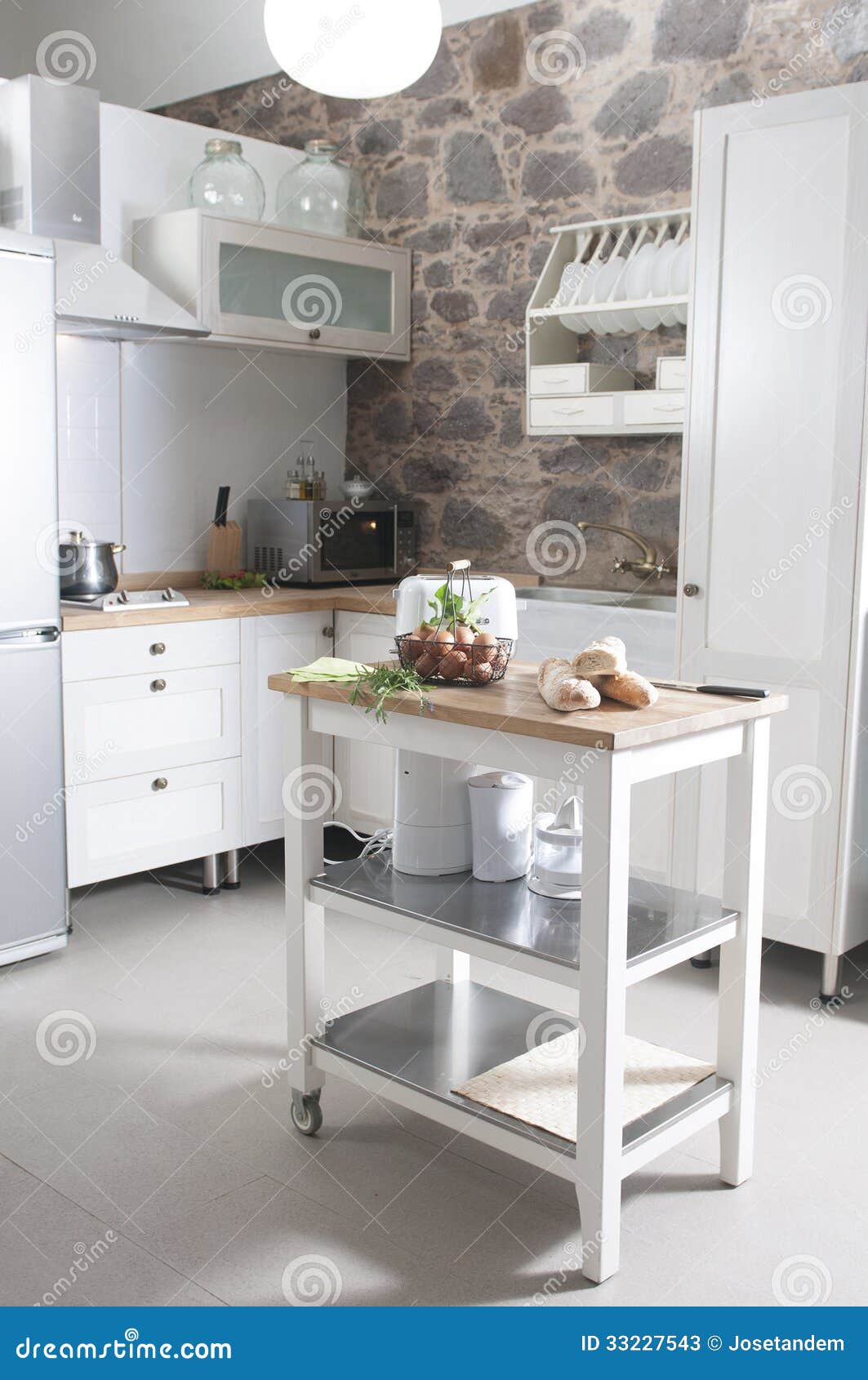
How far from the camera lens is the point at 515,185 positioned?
4535mm

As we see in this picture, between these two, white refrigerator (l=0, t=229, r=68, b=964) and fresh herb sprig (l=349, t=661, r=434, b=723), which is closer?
fresh herb sprig (l=349, t=661, r=434, b=723)

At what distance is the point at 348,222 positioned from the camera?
15.9 ft

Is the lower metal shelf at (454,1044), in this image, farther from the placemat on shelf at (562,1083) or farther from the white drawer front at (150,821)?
the white drawer front at (150,821)

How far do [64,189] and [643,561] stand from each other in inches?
83.4

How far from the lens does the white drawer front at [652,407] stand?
3.87 metres

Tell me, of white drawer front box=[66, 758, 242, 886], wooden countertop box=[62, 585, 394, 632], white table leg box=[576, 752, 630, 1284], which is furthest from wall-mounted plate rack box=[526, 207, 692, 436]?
white table leg box=[576, 752, 630, 1284]

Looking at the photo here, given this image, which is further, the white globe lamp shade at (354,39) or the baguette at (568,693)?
the white globe lamp shade at (354,39)

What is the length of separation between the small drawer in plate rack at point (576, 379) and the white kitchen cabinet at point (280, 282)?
2.75 ft

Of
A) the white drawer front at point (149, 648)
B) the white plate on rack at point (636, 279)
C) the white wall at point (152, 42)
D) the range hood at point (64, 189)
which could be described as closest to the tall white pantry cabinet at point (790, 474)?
the white plate on rack at point (636, 279)

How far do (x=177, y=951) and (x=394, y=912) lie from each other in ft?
4.90

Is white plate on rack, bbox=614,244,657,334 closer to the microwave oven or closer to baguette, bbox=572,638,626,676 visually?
the microwave oven

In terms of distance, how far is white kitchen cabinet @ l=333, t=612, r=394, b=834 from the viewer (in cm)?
416

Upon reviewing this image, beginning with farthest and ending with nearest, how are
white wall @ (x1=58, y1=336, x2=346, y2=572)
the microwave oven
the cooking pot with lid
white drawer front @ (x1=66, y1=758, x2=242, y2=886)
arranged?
the microwave oven, white wall @ (x1=58, y1=336, x2=346, y2=572), the cooking pot with lid, white drawer front @ (x1=66, y1=758, x2=242, y2=886)

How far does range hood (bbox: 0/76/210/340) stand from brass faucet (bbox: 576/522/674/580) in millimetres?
1645
